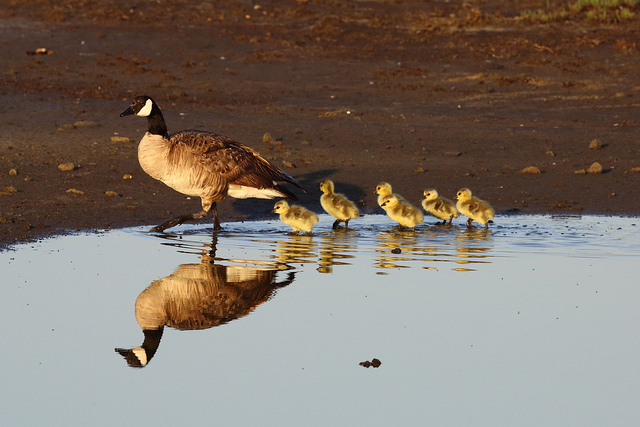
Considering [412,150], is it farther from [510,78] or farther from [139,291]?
[139,291]

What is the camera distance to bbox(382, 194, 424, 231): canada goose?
1115 centimetres

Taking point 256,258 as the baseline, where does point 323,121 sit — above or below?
above

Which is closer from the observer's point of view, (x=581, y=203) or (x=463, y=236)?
(x=463, y=236)

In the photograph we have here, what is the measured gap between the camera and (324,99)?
2089 cm

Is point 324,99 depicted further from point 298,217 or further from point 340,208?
point 298,217

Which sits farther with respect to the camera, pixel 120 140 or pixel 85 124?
pixel 85 124

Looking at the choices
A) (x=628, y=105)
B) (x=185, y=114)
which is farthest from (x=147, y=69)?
(x=628, y=105)

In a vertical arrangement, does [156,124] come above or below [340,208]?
above

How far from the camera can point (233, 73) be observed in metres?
23.0

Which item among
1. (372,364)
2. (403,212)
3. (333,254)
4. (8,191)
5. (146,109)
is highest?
(146,109)

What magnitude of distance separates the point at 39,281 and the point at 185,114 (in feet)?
36.4

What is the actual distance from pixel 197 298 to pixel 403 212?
4.21 m

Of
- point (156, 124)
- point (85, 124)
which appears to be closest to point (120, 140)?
point (85, 124)

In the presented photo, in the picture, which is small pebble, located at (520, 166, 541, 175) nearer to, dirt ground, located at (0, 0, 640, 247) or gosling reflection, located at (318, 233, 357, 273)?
dirt ground, located at (0, 0, 640, 247)
